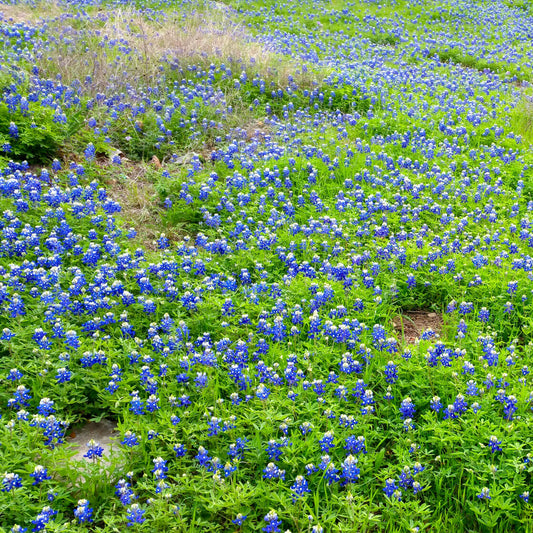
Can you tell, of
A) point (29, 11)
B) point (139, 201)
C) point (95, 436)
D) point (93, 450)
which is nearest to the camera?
point (93, 450)

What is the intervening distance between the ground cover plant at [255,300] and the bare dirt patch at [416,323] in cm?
2

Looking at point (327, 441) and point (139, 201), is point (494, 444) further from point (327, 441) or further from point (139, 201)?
point (139, 201)

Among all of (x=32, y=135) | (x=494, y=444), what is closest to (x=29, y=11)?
(x=32, y=135)

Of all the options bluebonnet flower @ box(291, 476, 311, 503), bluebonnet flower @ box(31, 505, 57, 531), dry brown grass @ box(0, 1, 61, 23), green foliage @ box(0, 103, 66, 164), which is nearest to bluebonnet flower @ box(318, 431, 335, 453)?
bluebonnet flower @ box(291, 476, 311, 503)

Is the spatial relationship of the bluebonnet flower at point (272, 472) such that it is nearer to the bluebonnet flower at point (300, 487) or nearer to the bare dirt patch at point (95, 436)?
the bluebonnet flower at point (300, 487)

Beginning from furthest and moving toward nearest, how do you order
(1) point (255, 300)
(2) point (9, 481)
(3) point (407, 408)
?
(1) point (255, 300) → (3) point (407, 408) → (2) point (9, 481)

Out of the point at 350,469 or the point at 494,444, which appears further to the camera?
the point at 494,444

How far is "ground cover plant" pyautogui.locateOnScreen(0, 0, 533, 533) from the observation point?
316 cm

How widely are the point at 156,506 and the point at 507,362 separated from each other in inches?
104

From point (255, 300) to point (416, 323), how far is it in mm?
1466

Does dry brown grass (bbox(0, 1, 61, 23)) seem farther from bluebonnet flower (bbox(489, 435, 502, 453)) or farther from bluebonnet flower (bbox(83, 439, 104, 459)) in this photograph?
bluebonnet flower (bbox(489, 435, 502, 453))

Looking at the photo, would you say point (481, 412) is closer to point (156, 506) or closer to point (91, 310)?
point (156, 506)

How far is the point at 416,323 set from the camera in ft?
15.6

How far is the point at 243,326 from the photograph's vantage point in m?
4.41
